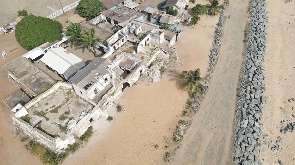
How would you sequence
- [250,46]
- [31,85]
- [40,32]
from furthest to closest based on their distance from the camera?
1. [250,46]
2. [40,32]
3. [31,85]

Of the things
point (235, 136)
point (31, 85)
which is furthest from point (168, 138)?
→ point (31, 85)

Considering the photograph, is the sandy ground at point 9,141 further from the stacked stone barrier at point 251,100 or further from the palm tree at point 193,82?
the stacked stone barrier at point 251,100

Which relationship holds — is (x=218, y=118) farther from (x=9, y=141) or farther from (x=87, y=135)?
(x=9, y=141)

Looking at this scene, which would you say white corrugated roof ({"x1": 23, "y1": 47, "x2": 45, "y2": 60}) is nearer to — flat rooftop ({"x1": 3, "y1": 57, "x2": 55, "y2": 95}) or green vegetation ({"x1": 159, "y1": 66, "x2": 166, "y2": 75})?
flat rooftop ({"x1": 3, "y1": 57, "x2": 55, "y2": 95})

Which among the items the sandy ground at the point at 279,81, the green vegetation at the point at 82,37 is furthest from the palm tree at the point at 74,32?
the sandy ground at the point at 279,81

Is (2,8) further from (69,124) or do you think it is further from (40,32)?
(69,124)
